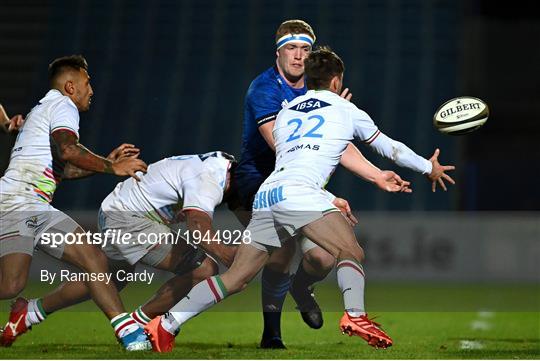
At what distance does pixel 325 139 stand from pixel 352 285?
0.76m

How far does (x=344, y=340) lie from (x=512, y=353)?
1.18 m

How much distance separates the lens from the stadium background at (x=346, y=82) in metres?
12.2

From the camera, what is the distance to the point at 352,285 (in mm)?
5355

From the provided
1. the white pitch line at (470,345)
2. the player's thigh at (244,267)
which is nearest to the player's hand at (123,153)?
the player's thigh at (244,267)

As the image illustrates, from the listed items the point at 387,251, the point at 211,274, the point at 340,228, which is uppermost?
the point at 340,228

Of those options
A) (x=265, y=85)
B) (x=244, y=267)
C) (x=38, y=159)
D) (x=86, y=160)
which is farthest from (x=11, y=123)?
(x=244, y=267)

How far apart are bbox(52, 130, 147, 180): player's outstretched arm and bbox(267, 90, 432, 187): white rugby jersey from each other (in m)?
0.74

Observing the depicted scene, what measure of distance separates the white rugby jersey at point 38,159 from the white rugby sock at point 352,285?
5.16 ft

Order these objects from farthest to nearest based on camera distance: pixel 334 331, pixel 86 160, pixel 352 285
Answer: pixel 334 331, pixel 86 160, pixel 352 285

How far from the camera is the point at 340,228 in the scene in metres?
5.47

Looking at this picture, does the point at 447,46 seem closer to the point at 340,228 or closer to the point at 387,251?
the point at 387,251

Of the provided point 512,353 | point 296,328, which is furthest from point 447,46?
point 512,353

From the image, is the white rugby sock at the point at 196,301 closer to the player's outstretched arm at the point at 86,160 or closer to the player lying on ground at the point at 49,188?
the player lying on ground at the point at 49,188

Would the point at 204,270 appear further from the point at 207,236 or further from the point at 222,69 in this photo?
the point at 222,69
